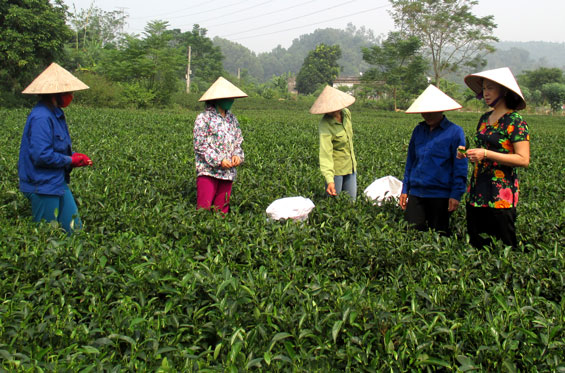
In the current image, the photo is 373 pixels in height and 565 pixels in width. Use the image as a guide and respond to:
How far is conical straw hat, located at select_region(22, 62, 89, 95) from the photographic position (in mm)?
3596

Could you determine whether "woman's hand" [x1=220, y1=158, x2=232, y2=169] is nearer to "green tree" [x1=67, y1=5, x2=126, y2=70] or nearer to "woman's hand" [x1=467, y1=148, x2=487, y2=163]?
"woman's hand" [x1=467, y1=148, x2=487, y2=163]

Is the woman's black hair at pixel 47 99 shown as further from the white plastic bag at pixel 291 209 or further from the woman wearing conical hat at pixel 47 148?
the white plastic bag at pixel 291 209

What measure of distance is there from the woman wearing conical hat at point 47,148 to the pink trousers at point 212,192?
3.75 feet

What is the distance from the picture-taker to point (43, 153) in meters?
3.60

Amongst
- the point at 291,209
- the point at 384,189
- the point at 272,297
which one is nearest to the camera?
the point at 272,297

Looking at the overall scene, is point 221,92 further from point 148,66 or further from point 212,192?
point 148,66

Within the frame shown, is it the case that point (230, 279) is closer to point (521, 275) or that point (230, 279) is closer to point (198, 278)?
point (198, 278)

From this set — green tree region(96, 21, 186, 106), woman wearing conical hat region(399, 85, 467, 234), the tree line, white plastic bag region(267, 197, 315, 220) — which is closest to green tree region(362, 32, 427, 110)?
the tree line

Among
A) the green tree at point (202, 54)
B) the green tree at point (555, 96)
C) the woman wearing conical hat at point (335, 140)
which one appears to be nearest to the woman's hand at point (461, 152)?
the woman wearing conical hat at point (335, 140)

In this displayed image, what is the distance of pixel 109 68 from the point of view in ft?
116

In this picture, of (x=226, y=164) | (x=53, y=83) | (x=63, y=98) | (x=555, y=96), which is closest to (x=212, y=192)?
(x=226, y=164)

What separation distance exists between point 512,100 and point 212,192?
2.79m

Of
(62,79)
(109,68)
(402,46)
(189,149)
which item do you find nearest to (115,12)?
(109,68)

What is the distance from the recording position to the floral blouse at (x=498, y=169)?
125 inches
